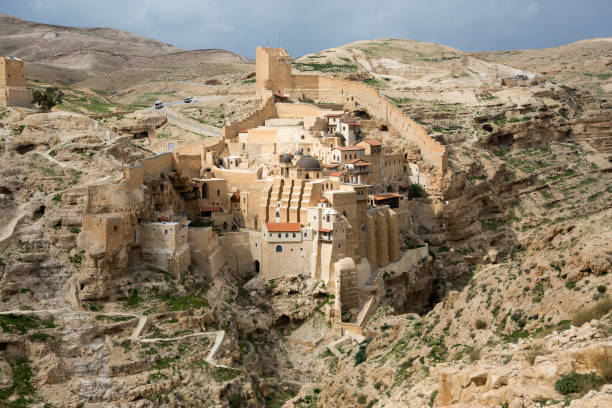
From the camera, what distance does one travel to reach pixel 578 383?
12.2 m

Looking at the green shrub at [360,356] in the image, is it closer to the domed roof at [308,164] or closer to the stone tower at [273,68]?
the domed roof at [308,164]

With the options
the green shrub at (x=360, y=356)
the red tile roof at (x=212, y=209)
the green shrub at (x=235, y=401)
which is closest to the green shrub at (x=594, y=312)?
the green shrub at (x=360, y=356)

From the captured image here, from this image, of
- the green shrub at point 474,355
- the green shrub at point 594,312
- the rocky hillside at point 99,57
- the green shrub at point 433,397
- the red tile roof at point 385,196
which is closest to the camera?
the green shrub at point 594,312

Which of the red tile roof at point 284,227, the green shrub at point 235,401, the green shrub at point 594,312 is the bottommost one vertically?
the green shrub at point 235,401

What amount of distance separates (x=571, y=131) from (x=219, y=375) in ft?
174

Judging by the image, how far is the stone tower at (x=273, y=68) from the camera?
65938 millimetres

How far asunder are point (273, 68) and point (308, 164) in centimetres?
2148

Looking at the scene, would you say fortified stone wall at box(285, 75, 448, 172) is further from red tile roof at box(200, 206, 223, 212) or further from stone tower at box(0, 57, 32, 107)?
stone tower at box(0, 57, 32, 107)

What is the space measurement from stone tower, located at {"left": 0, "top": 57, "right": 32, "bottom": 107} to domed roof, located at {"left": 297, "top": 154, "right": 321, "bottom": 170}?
1913 cm

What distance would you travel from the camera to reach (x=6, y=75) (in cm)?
4847

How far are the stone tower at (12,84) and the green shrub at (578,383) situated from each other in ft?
143

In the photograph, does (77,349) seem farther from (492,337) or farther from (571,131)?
(571,131)

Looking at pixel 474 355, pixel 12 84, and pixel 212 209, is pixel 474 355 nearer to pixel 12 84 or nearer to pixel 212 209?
pixel 212 209

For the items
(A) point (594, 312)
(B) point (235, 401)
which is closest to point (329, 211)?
(B) point (235, 401)
